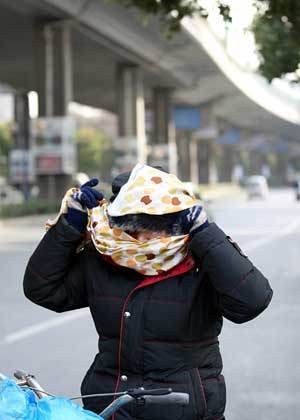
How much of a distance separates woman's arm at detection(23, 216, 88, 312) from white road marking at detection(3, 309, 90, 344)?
5.89m

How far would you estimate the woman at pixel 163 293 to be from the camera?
2902 mm

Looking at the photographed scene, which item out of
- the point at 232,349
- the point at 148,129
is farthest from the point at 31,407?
the point at 148,129

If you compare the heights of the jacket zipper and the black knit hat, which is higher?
the black knit hat

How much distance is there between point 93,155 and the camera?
121188 millimetres

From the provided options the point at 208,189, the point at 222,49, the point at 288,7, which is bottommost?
the point at 208,189

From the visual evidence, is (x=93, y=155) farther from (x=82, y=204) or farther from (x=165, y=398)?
(x=165, y=398)

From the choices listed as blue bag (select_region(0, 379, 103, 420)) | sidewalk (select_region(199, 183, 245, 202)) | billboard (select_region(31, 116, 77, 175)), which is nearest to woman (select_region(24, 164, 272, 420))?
blue bag (select_region(0, 379, 103, 420))

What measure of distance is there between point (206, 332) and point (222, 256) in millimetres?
283

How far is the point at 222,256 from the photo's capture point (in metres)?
2.92

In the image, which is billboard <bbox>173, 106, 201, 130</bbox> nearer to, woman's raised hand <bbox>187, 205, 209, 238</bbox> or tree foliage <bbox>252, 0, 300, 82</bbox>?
tree foliage <bbox>252, 0, 300, 82</bbox>

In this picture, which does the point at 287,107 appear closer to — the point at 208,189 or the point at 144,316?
the point at 208,189

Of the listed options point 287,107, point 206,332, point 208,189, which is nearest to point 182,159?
point 208,189

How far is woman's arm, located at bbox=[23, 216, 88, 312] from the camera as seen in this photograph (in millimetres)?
3115

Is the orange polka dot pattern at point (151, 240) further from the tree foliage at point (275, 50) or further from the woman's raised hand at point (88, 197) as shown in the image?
the tree foliage at point (275, 50)
